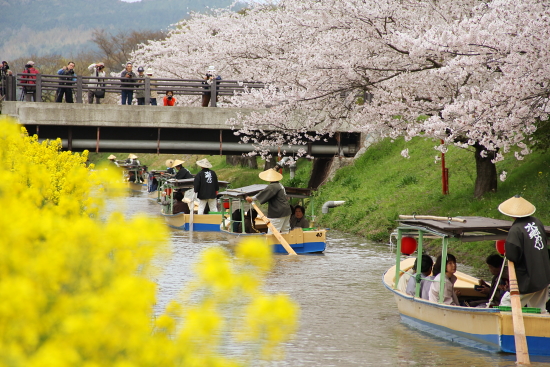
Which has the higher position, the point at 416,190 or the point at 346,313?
the point at 416,190

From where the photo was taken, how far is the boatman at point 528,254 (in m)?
8.91

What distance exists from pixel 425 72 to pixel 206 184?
7970 millimetres

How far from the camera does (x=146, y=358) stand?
346 centimetres

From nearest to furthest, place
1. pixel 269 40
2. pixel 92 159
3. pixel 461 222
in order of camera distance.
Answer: pixel 461 222
pixel 269 40
pixel 92 159

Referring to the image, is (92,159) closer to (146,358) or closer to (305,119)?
(305,119)

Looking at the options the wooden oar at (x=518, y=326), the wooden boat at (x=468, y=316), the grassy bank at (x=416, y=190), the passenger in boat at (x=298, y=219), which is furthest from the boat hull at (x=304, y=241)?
the wooden oar at (x=518, y=326)

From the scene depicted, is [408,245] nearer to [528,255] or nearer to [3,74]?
[528,255]

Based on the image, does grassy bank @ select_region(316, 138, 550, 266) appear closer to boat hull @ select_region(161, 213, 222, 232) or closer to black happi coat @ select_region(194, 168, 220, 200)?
boat hull @ select_region(161, 213, 222, 232)

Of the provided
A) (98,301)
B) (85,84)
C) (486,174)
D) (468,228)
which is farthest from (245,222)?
(98,301)

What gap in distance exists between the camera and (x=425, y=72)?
693 inches

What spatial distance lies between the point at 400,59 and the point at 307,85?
8.37ft

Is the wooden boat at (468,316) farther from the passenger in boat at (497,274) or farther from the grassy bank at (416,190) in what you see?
the grassy bank at (416,190)

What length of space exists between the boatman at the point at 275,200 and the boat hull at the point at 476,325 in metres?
6.61

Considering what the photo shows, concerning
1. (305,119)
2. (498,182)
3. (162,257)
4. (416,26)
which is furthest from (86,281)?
(305,119)
